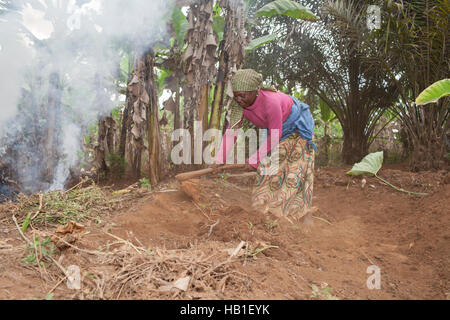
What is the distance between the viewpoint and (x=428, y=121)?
4887 mm

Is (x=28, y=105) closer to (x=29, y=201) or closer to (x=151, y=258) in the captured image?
(x=29, y=201)

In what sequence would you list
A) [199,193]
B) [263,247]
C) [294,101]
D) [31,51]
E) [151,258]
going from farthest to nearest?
[31,51] → [199,193] → [294,101] → [263,247] → [151,258]

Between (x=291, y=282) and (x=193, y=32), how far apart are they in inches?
145

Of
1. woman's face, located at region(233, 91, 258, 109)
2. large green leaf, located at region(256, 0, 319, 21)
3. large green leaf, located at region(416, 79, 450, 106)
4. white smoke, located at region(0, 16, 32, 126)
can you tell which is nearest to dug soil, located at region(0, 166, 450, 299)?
woman's face, located at region(233, 91, 258, 109)

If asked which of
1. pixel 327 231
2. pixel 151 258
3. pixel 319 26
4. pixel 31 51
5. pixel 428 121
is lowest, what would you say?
pixel 327 231

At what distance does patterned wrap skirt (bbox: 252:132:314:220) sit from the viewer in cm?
299

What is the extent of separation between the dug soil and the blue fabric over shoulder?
0.77 meters

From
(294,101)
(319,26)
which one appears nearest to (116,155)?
(294,101)

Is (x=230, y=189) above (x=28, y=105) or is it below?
below

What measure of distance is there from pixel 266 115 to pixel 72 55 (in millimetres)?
4389

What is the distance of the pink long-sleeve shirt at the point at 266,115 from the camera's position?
265 cm

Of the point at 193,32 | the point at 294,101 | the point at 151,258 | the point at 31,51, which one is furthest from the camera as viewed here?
the point at 31,51
